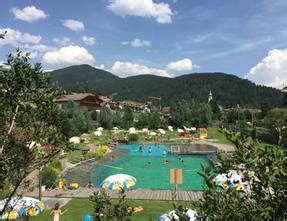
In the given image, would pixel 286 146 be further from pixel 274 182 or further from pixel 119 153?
pixel 119 153

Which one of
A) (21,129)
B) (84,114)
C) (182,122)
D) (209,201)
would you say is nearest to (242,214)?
(209,201)

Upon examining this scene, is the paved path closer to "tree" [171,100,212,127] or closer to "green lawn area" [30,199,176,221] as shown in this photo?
"green lawn area" [30,199,176,221]

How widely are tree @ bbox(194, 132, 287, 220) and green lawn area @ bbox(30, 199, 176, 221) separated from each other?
10728 millimetres

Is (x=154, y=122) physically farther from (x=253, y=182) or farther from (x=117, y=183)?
(x=253, y=182)

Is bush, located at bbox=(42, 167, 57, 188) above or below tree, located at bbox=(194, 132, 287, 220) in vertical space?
below

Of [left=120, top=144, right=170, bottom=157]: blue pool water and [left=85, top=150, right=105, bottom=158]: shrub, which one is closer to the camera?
[left=85, top=150, right=105, bottom=158]: shrub

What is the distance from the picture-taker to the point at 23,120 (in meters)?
5.39

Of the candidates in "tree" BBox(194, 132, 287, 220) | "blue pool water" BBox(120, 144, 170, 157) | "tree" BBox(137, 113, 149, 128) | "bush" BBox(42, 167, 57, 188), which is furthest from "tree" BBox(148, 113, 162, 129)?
"tree" BBox(194, 132, 287, 220)

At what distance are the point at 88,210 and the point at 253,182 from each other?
13454 millimetres

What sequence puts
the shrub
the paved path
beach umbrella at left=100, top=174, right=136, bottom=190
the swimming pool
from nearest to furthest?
beach umbrella at left=100, top=174, right=136, bottom=190
the paved path
the swimming pool
the shrub

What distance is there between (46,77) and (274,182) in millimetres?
4132

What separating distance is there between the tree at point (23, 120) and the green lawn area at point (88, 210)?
9060 millimetres

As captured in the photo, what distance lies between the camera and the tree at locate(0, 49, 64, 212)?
4.86 metres

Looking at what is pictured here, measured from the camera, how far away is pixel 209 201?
312 cm
